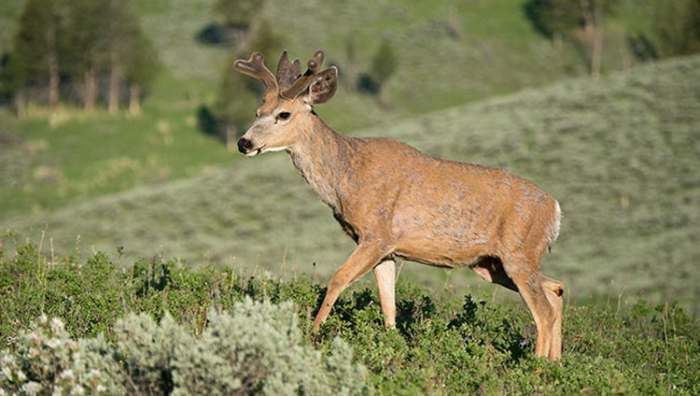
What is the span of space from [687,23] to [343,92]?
103ft

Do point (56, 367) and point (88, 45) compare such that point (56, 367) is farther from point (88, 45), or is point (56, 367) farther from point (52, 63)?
point (52, 63)

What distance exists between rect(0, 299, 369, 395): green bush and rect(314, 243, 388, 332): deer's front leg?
1.55 m

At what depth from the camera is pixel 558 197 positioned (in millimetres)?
28859

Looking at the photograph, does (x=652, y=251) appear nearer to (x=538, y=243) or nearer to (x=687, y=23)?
(x=538, y=243)

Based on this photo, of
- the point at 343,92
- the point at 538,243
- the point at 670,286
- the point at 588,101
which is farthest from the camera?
the point at 343,92

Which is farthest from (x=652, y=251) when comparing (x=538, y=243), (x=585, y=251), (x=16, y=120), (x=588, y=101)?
(x=16, y=120)

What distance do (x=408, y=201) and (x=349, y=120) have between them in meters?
64.8

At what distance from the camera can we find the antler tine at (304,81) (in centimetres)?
871

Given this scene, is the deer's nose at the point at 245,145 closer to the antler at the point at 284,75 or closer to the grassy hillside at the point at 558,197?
the antler at the point at 284,75

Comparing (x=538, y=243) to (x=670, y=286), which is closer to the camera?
(x=538, y=243)

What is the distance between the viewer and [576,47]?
94.2m

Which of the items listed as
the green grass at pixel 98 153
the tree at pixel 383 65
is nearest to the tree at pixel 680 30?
the tree at pixel 383 65

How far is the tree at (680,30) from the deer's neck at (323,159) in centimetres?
7669

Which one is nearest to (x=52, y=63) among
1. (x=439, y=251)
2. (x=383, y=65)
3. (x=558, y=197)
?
(x=383, y=65)
